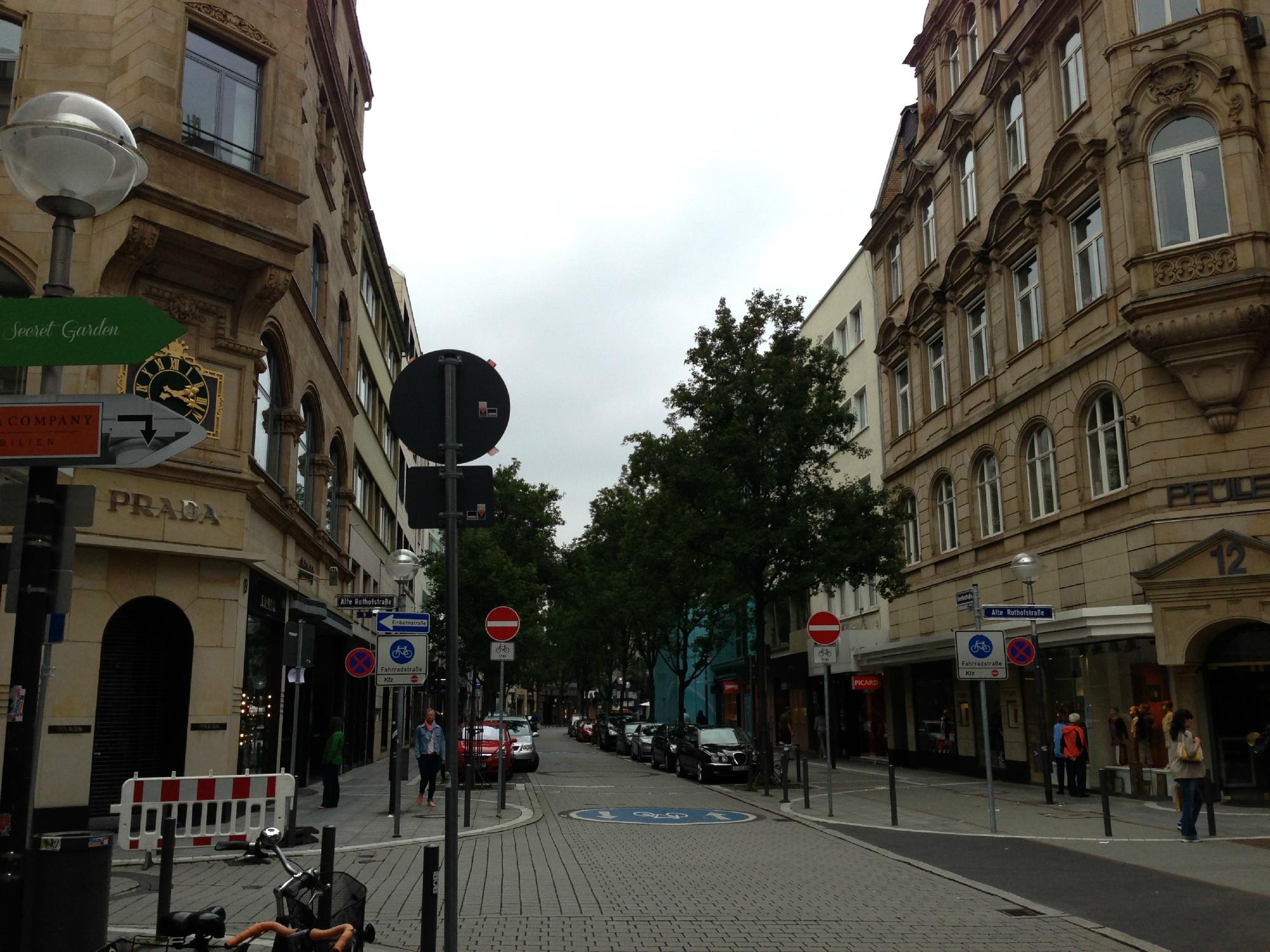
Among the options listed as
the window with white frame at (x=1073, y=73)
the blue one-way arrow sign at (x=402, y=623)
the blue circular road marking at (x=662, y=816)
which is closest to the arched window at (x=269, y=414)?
the blue one-way arrow sign at (x=402, y=623)

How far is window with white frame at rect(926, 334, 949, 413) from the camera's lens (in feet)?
102

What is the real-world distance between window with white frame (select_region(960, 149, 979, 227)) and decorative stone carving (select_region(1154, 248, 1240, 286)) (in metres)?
8.95

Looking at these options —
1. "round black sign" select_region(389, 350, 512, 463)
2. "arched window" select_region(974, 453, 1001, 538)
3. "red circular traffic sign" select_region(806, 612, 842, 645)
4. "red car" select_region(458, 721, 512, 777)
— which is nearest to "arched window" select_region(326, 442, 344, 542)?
"red car" select_region(458, 721, 512, 777)

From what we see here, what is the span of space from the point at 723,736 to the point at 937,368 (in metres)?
11.8

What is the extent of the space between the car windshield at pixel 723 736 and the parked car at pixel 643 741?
27.9 feet

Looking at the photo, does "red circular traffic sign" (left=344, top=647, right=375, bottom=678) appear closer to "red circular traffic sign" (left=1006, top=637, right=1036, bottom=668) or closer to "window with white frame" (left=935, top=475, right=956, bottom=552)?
"red circular traffic sign" (left=1006, top=637, right=1036, bottom=668)

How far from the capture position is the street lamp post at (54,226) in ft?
17.8

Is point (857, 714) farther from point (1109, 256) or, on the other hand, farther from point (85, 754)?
point (85, 754)

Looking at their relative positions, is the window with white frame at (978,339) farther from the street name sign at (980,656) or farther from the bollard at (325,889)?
the bollard at (325,889)

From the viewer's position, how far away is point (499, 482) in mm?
60750

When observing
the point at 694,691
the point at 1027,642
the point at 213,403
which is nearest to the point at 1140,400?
the point at 1027,642

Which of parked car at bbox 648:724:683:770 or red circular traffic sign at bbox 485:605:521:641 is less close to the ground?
red circular traffic sign at bbox 485:605:521:641

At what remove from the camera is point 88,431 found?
576 cm

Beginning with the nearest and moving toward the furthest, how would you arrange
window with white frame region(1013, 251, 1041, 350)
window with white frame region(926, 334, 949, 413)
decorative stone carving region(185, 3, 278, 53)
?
decorative stone carving region(185, 3, 278, 53) < window with white frame region(1013, 251, 1041, 350) < window with white frame region(926, 334, 949, 413)
